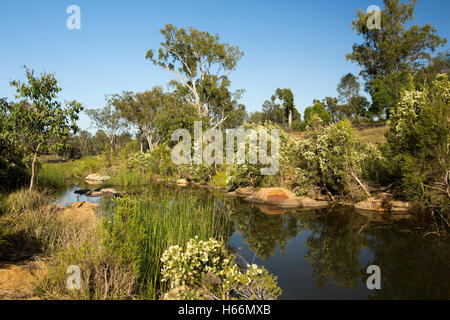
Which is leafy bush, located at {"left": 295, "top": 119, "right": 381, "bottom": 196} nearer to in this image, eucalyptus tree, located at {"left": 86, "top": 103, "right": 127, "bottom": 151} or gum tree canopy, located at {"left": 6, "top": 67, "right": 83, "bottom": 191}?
gum tree canopy, located at {"left": 6, "top": 67, "right": 83, "bottom": 191}

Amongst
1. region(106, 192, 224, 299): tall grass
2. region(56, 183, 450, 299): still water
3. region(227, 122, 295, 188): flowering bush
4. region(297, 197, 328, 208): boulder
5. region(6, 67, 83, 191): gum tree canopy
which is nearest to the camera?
region(106, 192, 224, 299): tall grass

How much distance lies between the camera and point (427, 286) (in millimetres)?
5504

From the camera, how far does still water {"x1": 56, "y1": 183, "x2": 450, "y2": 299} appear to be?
558 cm

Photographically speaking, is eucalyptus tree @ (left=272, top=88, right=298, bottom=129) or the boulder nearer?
the boulder

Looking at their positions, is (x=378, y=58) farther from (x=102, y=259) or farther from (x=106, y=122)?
(x=106, y=122)

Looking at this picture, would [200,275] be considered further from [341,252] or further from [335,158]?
[335,158]

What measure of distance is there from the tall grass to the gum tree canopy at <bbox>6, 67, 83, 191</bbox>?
17.9 ft

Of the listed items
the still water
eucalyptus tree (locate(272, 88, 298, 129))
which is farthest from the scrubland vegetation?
eucalyptus tree (locate(272, 88, 298, 129))

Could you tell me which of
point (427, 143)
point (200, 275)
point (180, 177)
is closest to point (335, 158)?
point (427, 143)

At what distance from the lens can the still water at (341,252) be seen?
5.58 meters
